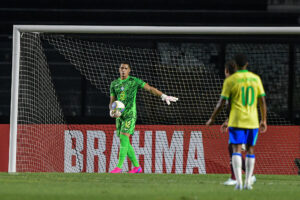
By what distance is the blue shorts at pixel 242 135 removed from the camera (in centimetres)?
821

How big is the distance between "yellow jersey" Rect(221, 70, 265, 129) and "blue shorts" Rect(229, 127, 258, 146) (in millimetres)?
68

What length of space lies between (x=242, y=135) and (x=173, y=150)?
5099 mm

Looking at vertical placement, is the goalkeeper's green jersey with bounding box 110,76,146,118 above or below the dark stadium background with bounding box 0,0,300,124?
below

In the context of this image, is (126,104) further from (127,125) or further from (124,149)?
(124,149)

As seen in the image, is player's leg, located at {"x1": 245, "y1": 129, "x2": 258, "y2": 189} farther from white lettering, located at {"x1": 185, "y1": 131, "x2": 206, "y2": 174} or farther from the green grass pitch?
white lettering, located at {"x1": 185, "y1": 131, "x2": 206, "y2": 174}

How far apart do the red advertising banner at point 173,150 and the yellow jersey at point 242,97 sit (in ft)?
16.5

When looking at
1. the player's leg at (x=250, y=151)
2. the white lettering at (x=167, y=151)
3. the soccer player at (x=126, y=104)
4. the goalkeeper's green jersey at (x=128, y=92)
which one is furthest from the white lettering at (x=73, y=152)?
the player's leg at (x=250, y=151)

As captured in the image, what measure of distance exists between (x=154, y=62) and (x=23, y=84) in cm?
282

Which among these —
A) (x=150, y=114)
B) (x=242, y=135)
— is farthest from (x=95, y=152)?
(x=242, y=135)

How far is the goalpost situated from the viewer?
12859mm

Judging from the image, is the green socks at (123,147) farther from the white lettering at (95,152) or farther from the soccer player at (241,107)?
the soccer player at (241,107)

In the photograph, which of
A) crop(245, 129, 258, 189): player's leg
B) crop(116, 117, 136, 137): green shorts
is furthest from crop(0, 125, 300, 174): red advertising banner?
crop(245, 129, 258, 189): player's leg

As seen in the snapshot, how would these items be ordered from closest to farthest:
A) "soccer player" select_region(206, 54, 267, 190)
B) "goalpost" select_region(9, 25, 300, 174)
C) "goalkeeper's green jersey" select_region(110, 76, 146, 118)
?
"soccer player" select_region(206, 54, 267, 190)
"goalkeeper's green jersey" select_region(110, 76, 146, 118)
"goalpost" select_region(9, 25, 300, 174)

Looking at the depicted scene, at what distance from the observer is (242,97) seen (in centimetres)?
821
